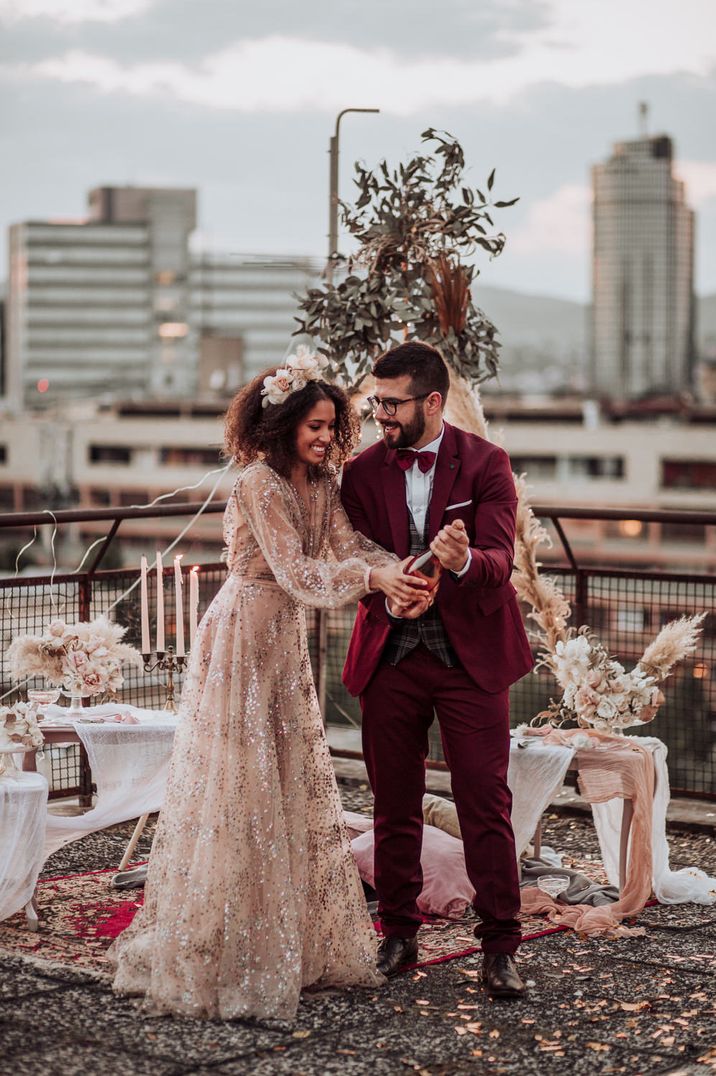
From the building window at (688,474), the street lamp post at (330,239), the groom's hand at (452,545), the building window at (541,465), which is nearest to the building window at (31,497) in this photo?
the building window at (541,465)

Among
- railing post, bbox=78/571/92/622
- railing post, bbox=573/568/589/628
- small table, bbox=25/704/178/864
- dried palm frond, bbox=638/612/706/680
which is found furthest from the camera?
railing post, bbox=573/568/589/628

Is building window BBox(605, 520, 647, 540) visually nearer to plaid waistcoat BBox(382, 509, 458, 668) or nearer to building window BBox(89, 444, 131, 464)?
building window BBox(89, 444, 131, 464)

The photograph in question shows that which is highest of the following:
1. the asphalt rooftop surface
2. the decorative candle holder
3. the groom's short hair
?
the groom's short hair

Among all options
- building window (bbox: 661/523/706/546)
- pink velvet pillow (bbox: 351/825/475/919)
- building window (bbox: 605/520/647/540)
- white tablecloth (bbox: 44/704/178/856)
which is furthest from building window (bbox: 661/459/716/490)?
white tablecloth (bbox: 44/704/178/856)

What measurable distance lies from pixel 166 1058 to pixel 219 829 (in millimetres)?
711

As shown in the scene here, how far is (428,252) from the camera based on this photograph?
659cm

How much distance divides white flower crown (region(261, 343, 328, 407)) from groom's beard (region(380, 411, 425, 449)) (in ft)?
0.87

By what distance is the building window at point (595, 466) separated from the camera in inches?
4124

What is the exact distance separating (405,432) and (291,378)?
362 millimetres

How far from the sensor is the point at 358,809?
6711mm

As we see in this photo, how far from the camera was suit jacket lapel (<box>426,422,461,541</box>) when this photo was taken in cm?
458

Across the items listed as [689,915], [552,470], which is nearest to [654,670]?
[689,915]

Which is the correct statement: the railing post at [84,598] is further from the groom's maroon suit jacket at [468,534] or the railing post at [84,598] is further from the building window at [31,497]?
the building window at [31,497]

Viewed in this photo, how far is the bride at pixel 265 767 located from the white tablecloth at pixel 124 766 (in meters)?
0.84
